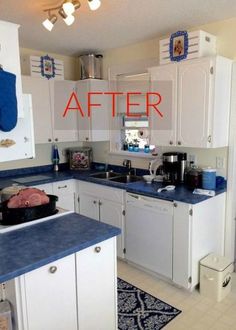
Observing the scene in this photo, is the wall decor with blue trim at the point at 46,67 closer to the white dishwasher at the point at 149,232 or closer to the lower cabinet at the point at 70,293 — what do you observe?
the white dishwasher at the point at 149,232

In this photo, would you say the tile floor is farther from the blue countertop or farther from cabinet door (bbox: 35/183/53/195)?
cabinet door (bbox: 35/183/53/195)

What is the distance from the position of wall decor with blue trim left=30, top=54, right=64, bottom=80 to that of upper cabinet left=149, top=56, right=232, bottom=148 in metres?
1.41

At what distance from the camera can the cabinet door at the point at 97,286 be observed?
67.2 inches

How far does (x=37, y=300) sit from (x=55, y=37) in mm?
2756

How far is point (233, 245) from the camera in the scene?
297 centimetres

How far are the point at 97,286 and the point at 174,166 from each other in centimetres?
165

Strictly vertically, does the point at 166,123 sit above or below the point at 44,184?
above

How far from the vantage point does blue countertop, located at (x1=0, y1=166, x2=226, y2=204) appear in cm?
259

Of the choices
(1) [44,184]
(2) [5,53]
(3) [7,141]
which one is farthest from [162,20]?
(1) [44,184]

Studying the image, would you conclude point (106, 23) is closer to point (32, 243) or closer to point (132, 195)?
point (132, 195)

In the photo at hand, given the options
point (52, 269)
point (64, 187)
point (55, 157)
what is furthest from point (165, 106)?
point (52, 269)

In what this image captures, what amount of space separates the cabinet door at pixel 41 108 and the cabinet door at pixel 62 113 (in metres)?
0.08

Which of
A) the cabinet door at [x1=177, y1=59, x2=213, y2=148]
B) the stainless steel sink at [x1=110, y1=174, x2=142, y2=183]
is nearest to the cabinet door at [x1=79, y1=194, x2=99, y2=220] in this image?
the stainless steel sink at [x1=110, y1=174, x2=142, y2=183]

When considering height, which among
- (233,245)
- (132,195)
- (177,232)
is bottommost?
(233,245)
